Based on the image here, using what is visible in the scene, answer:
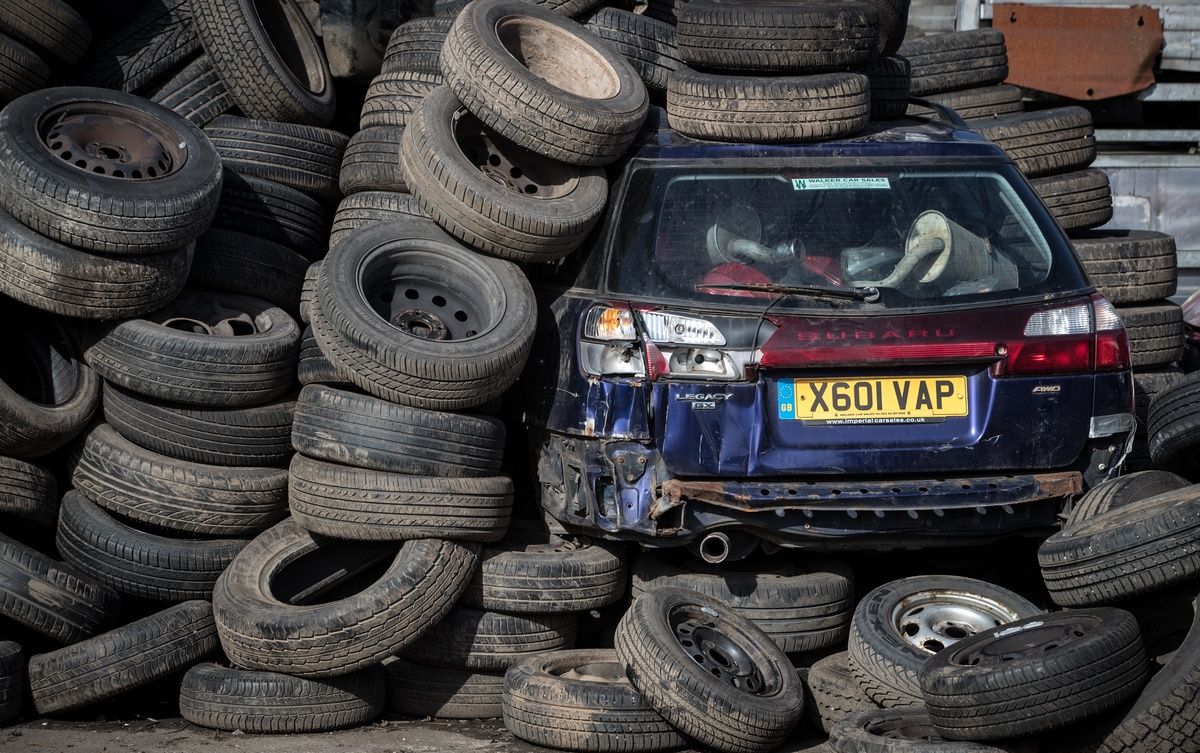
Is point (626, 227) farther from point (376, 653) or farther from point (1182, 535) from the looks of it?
point (1182, 535)

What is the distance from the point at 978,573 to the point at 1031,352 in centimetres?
111

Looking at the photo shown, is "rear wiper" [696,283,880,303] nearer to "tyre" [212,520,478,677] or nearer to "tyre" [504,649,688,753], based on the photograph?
"tyre" [212,520,478,677]

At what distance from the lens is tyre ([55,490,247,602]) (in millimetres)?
5723

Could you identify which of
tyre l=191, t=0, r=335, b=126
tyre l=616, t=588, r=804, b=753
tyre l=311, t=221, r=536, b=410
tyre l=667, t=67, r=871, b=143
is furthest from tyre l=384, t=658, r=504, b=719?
tyre l=191, t=0, r=335, b=126

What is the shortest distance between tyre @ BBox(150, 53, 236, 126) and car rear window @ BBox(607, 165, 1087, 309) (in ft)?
9.82

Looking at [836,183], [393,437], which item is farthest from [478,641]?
[836,183]

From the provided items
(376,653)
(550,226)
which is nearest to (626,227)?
(550,226)

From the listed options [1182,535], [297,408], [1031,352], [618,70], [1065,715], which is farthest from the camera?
[618,70]

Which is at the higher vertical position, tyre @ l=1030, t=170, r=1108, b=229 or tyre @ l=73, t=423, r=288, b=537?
tyre @ l=1030, t=170, r=1108, b=229

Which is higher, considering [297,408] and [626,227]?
[626,227]

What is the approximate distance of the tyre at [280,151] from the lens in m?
7.19

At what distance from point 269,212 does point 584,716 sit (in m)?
3.43

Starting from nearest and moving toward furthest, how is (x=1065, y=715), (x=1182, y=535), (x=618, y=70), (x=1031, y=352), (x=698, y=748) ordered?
(x=1065, y=715), (x=1182, y=535), (x=698, y=748), (x=1031, y=352), (x=618, y=70)

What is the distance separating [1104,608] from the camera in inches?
179
